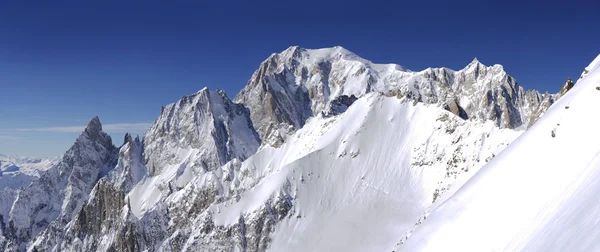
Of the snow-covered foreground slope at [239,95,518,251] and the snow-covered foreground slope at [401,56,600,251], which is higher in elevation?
the snow-covered foreground slope at [239,95,518,251]

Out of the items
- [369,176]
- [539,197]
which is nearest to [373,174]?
[369,176]

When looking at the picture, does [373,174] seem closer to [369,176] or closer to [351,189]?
[369,176]

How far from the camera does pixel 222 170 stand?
164000 mm

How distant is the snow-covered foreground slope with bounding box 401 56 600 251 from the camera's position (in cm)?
2595

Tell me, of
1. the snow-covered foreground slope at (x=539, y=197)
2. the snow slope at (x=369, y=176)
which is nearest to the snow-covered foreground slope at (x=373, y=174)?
the snow slope at (x=369, y=176)

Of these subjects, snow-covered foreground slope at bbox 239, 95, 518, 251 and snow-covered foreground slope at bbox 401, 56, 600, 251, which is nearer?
snow-covered foreground slope at bbox 401, 56, 600, 251

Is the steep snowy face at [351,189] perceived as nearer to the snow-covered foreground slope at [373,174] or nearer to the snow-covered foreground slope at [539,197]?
the snow-covered foreground slope at [373,174]

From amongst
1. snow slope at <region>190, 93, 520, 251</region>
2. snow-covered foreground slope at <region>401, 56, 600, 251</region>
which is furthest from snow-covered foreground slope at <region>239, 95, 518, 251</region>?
snow-covered foreground slope at <region>401, 56, 600, 251</region>

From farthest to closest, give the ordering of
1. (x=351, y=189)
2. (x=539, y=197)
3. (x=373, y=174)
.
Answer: (x=373, y=174) < (x=351, y=189) < (x=539, y=197)

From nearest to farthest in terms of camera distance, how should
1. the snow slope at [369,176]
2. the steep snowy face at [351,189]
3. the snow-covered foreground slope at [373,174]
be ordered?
the snow-covered foreground slope at [373,174] → the snow slope at [369,176] → the steep snowy face at [351,189]

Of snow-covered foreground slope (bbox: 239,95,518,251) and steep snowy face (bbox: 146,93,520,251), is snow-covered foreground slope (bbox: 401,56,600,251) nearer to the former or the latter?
snow-covered foreground slope (bbox: 239,95,518,251)

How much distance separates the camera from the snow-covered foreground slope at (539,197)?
25953 millimetres

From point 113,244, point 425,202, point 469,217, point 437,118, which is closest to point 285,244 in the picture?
point 425,202

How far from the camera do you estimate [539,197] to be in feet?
101
